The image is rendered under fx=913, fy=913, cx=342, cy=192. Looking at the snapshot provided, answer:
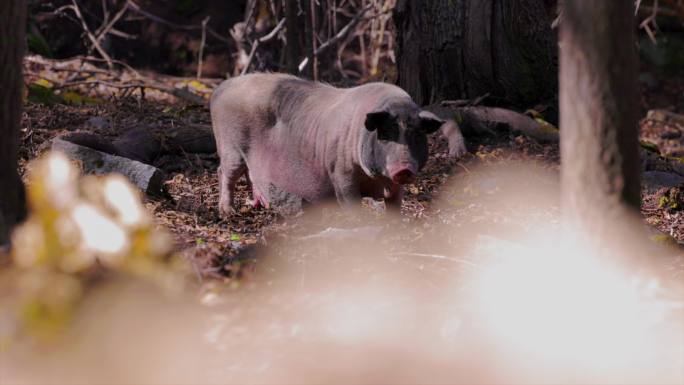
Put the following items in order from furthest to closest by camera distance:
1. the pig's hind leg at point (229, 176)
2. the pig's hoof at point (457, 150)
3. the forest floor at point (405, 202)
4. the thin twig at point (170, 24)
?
the thin twig at point (170, 24) < the pig's hoof at point (457, 150) < the pig's hind leg at point (229, 176) < the forest floor at point (405, 202)

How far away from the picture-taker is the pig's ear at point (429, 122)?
18.6 ft

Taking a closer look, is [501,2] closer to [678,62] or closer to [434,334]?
[434,334]

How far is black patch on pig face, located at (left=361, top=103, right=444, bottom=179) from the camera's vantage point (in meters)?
5.68

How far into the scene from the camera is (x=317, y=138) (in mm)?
6621

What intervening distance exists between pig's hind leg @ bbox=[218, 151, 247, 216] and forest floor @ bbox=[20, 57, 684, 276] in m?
0.09

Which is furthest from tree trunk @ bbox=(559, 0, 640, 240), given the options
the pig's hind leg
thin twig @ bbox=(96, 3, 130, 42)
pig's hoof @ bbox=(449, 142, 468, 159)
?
thin twig @ bbox=(96, 3, 130, 42)

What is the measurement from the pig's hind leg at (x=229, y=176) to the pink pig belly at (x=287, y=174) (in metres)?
0.10

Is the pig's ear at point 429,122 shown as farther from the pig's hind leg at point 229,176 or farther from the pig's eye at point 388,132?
the pig's hind leg at point 229,176

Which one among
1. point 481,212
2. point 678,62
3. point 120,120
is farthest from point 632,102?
point 678,62

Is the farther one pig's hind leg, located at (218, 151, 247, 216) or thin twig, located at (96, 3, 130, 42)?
thin twig, located at (96, 3, 130, 42)

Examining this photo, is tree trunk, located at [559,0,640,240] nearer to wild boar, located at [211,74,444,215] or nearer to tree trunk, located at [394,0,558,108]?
wild boar, located at [211,74,444,215]

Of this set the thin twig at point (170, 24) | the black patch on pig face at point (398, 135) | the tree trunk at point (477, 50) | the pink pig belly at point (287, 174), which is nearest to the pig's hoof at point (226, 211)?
the pink pig belly at point (287, 174)

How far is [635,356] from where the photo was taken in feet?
12.3

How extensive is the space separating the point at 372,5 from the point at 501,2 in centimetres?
422
